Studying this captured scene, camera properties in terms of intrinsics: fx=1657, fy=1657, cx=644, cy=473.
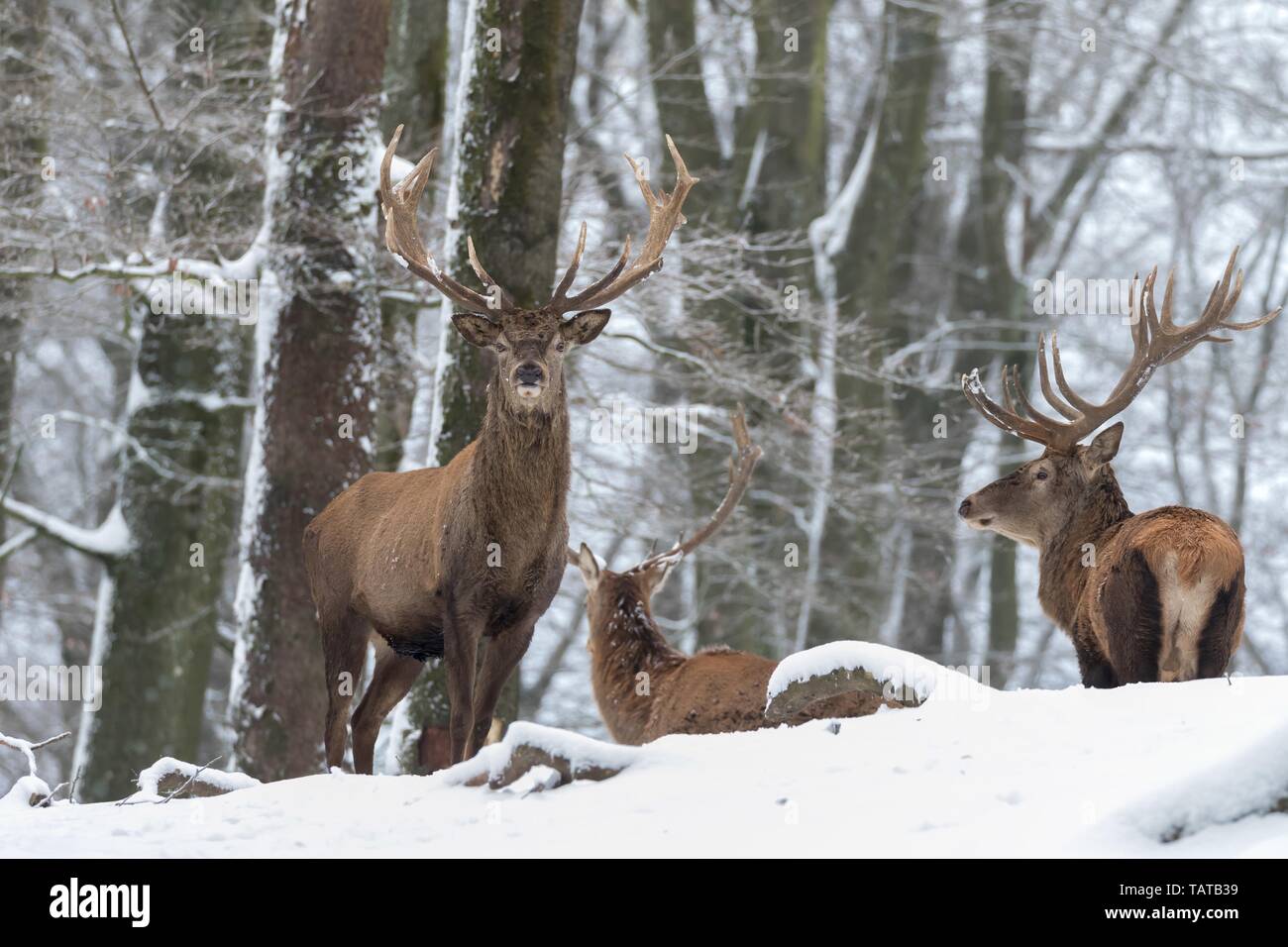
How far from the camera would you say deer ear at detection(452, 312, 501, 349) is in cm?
750

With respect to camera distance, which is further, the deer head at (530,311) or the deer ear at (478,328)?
the deer ear at (478,328)

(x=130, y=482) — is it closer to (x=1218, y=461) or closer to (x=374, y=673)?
(x=374, y=673)

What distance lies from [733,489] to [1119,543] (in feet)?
10.1

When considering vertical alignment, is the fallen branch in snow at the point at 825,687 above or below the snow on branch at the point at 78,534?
above

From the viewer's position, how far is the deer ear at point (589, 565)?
10656 mm

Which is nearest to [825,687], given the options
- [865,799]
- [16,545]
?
[865,799]

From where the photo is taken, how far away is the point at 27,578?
22.1 m

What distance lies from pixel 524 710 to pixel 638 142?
7.65 meters

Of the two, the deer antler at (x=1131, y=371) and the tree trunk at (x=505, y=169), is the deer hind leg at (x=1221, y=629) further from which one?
the tree trunk at (x=505, y=169)

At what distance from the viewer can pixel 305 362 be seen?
1059cm

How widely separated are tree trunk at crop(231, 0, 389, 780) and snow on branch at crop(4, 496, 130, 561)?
13.5 feet

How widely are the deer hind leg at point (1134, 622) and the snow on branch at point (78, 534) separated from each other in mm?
9726

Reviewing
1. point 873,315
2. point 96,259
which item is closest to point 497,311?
point 96,259

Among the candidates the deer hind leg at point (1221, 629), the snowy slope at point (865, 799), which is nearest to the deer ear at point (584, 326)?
the snowy slope at point (865, 799)
